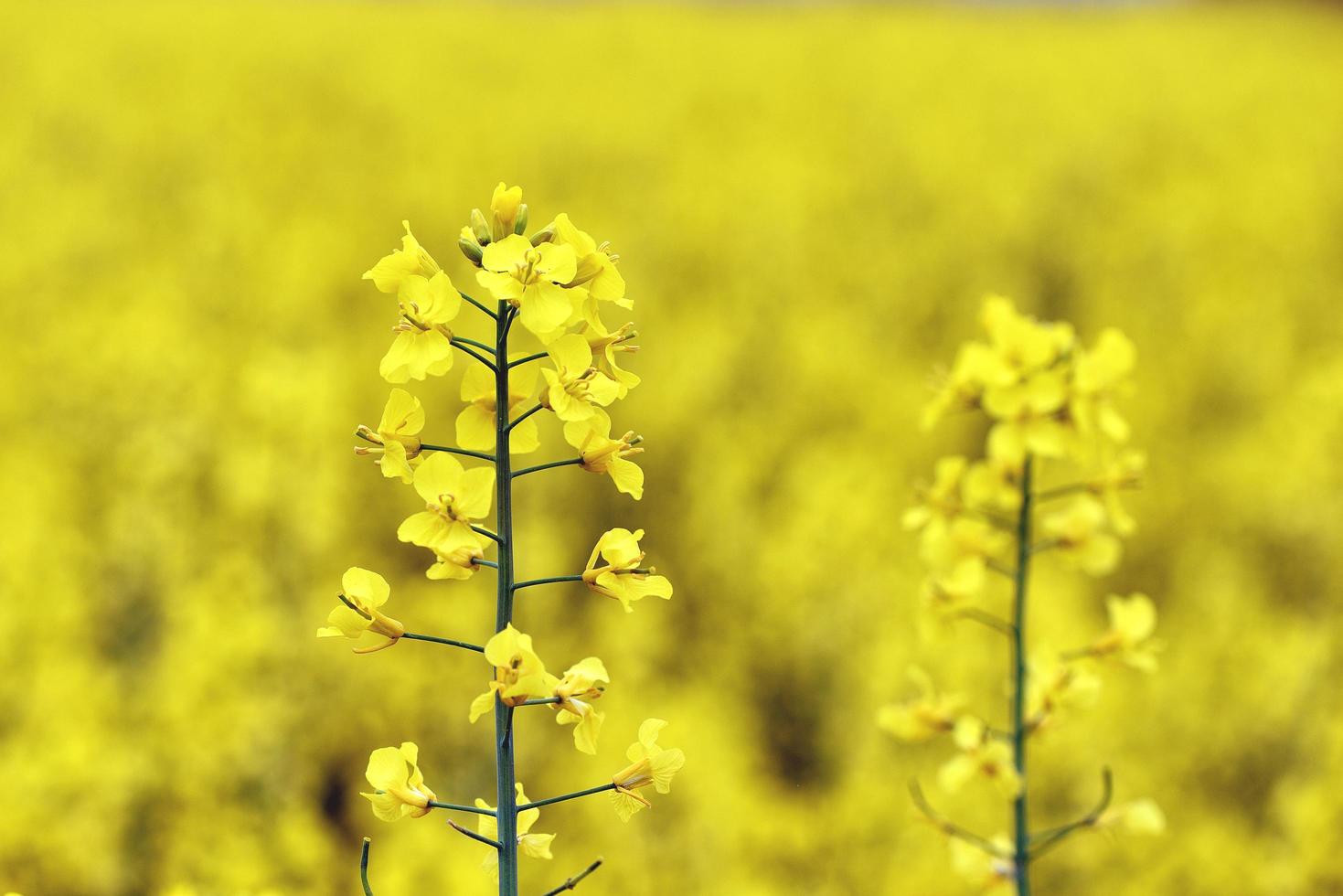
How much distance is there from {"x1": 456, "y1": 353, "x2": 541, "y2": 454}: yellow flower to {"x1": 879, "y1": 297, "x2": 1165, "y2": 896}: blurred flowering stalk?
527 mm

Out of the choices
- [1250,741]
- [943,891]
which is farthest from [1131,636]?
[1250,741]

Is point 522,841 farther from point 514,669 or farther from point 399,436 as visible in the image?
point 399,436

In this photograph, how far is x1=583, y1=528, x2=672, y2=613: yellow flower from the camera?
0.70 m

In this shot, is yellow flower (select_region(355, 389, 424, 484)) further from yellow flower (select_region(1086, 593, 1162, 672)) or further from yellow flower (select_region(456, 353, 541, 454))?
yellow flower (select_region(1086, 593, 1162, 672))

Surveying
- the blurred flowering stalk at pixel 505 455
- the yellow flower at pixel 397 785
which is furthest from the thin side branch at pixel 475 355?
the yellow flower at pixel 397 785

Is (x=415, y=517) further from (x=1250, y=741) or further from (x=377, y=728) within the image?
(x=1250, y=741)

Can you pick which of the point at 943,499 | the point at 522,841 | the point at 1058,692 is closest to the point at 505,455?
the point at 522,841

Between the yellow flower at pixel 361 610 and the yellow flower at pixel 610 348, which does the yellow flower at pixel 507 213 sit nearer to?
the yellow flower at pixel 610 348

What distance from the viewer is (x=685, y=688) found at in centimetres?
322

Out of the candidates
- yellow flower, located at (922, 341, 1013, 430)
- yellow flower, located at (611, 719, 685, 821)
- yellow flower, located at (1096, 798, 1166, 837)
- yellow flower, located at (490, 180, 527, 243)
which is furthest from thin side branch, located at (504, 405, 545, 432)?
yellow flower, located at (1096, 798, 1166, 837)

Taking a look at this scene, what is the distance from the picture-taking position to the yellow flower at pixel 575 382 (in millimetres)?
675

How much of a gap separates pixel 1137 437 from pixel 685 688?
2422 millimetres

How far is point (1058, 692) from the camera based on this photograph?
1.11 meters

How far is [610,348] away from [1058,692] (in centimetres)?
68
